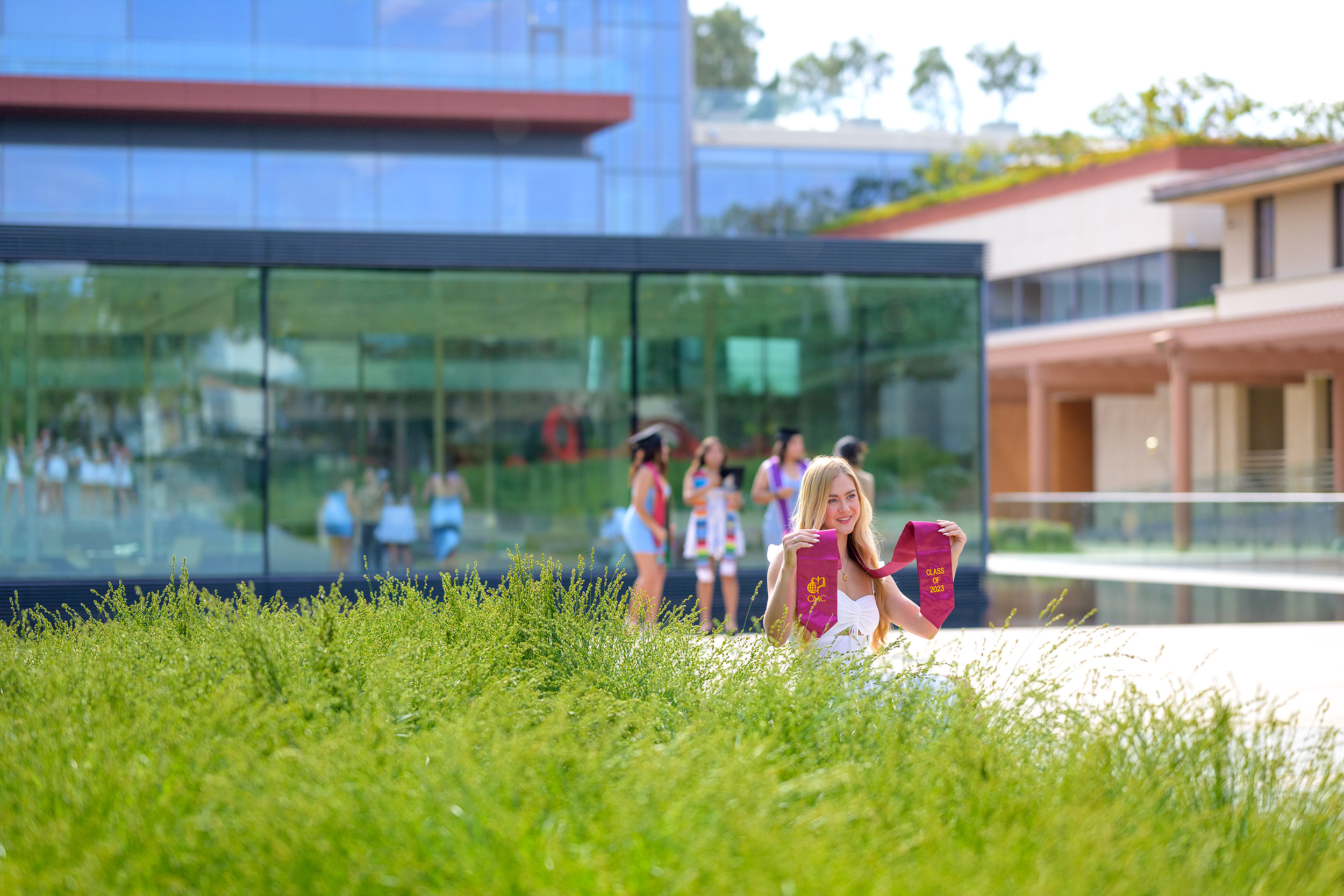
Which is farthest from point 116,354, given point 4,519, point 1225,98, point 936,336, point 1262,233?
point 1225,98

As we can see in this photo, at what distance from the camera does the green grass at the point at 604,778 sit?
310 cm

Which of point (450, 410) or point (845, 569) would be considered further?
point (450, 410)

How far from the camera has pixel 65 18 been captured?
94.4 ft

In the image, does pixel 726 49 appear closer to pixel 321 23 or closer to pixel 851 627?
pixel 321 23

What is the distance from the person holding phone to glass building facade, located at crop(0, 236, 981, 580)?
0.81m

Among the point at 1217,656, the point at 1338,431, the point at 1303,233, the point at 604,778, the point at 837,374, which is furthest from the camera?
the point at 1338,431

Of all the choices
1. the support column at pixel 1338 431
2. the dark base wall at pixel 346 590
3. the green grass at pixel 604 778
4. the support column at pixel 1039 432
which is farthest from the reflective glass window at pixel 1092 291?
the green grass at pixel 604 778

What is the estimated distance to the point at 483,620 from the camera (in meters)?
5.70

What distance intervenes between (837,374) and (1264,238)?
15904 mm

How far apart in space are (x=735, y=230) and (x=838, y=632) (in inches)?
1277

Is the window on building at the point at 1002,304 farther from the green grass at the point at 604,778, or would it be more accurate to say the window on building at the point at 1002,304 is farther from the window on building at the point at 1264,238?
the green grass at the point at 604,778

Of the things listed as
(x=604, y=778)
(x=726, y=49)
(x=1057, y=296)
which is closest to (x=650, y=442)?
(x=604, y=778)

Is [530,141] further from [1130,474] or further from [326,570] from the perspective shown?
[326,570]

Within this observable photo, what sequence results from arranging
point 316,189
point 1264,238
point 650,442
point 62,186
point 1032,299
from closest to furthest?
point 650,442 → point 1264,238 → point 62,186 → point 316,189 → point 1032,299
